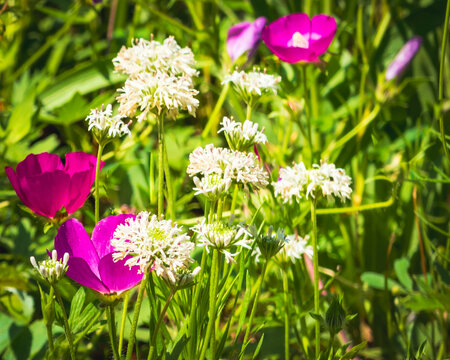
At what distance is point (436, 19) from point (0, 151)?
28.7 inches

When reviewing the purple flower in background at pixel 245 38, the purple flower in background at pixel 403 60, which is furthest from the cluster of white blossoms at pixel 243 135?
the purple flower in background at pixel 403 60

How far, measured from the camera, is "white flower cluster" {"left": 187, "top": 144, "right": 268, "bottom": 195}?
0.38 m

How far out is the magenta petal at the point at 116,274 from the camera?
38 cm

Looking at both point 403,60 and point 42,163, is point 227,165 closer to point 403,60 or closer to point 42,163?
point 42,163

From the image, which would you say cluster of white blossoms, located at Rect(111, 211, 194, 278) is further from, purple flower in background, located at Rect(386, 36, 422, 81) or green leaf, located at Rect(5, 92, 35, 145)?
purple flower in background, located at Rect(386, 36, 422, 81)

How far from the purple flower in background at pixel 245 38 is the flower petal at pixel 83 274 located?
407 millimetres

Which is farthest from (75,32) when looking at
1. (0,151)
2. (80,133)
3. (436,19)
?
(436,19)

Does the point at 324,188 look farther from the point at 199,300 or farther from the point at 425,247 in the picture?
the point at 425,247

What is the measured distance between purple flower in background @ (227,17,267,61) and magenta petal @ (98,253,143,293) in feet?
1.31

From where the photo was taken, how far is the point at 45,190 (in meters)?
0.43

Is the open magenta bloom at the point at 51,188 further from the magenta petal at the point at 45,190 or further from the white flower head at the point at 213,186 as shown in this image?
the white flower head at the point at 213,186

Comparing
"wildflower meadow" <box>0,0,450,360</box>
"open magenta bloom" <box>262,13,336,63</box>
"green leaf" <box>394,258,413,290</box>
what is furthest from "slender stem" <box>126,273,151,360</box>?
"green leaf" <box>394,258,413,290</box>

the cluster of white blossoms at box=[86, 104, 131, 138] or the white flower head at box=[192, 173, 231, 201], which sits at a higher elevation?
the cluster of white blossoms at box=[86, 104, 131, 138]

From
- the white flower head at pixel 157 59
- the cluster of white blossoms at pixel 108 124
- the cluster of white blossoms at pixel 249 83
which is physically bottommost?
the cluster of white blossoms at pixel 108 124
